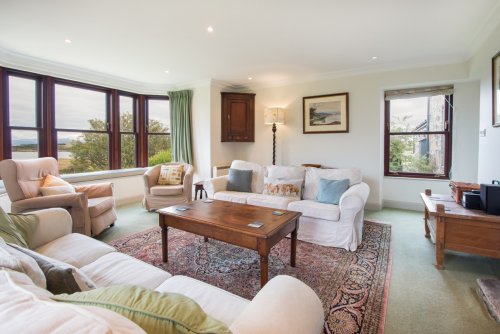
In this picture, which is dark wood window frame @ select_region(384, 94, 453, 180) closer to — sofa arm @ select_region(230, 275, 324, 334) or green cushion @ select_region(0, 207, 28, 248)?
sofa arm @ select_region(230, 275, 324, 334)

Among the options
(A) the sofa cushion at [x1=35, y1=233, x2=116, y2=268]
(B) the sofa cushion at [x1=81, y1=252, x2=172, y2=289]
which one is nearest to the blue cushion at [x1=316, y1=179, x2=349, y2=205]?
(B) the sofa cushion at [x1=81, y1=252, x2=172, y2=289]

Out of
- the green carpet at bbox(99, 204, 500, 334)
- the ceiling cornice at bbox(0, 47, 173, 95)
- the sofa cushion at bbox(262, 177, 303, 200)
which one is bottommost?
the green carpet at bbox(99, 204, 500, 334)

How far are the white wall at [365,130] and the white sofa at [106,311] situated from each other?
3865 millimetres

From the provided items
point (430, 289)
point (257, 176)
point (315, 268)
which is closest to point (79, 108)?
point (257, 176)

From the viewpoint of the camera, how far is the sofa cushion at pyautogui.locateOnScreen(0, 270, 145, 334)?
0.44 meters

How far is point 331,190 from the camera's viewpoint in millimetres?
3172

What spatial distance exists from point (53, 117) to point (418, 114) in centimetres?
617

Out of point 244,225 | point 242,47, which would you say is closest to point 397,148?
point 242,47

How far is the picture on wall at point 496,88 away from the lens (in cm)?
257

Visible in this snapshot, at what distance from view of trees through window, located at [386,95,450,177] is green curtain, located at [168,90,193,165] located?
3874mm

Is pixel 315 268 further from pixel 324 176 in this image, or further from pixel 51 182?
pixel 51 182

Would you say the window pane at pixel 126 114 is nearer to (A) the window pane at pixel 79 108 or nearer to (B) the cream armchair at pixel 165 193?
(A) the window pane at pixel 79 108

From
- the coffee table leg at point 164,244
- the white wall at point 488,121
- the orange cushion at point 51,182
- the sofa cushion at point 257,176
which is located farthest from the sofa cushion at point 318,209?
the orange cushion at point 51,182

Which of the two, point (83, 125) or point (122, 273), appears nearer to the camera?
point (122, 273)
